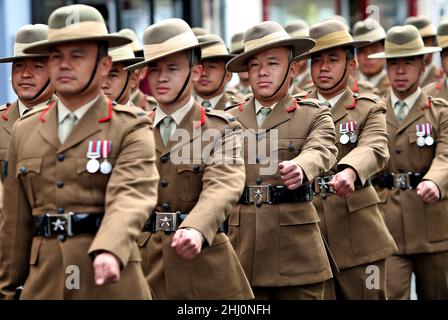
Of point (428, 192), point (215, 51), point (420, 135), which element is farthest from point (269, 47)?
point (215, 51)

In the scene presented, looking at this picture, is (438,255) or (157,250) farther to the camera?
(438,255)

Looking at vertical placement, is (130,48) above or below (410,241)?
above

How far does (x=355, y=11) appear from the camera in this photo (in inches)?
933

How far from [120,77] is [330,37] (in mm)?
1545

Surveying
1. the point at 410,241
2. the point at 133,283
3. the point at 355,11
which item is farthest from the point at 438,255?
the point at 355,11

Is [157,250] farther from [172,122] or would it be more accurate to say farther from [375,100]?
[375,100]

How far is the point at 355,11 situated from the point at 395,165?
15018 mm

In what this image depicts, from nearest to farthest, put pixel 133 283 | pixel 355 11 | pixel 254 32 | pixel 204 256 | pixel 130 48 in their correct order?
1. pixel 133 283
2. pixel 204 256
3. pixel 254 32
4. pixel 130 48
5. pixel 355 11

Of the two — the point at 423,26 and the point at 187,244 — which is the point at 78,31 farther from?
the point at 423,26

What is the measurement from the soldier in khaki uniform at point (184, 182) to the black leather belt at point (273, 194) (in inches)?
32.0

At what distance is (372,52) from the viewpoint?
12.8 metres

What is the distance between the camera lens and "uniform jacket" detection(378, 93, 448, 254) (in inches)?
350

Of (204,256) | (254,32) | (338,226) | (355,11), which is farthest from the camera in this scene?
(355,11)

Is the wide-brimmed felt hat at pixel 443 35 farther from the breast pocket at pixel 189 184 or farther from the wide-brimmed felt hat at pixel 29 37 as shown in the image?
the breast pocket at pixel 189 184
